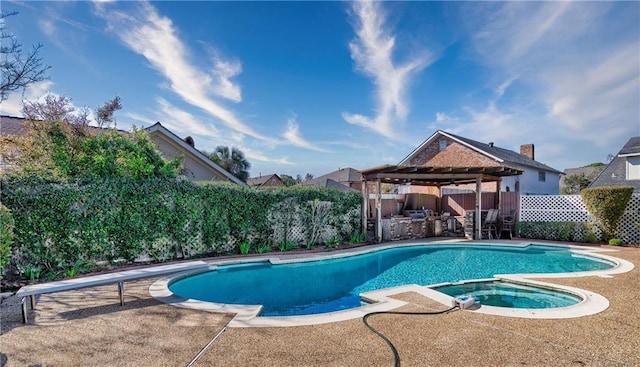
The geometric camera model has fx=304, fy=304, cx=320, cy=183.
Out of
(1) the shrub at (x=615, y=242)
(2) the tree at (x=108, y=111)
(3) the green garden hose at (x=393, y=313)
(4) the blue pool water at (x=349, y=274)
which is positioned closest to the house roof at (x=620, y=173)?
(1) the shrub at (x=615, y=242)

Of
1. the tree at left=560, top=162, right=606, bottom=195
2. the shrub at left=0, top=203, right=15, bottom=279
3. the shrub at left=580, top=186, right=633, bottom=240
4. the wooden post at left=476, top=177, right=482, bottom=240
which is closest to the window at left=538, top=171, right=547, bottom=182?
the shrub at left=580, top=186, right=633, bottom=240

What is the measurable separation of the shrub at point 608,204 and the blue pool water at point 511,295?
799 cm

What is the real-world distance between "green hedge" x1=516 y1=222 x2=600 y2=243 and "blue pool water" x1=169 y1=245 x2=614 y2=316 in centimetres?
188

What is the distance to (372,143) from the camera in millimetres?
19672

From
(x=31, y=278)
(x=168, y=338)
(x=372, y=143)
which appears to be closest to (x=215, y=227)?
(x=31, y=278)

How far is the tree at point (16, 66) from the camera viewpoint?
672 cm

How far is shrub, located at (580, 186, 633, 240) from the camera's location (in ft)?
35.9

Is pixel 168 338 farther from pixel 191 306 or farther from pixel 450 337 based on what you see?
pixel 450 337

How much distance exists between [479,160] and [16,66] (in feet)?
69.4

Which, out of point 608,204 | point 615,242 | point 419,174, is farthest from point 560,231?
point 419,174

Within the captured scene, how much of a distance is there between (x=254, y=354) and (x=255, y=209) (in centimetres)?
747

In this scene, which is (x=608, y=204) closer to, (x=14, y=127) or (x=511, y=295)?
(x=511, y=295)

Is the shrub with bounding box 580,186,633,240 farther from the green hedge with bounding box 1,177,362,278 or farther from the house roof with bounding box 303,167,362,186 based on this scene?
the house roof with bounding box 303,167,362,186

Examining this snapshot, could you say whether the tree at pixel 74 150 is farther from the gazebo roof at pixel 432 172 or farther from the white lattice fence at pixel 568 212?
the white lattice fence at pixel 568 212
